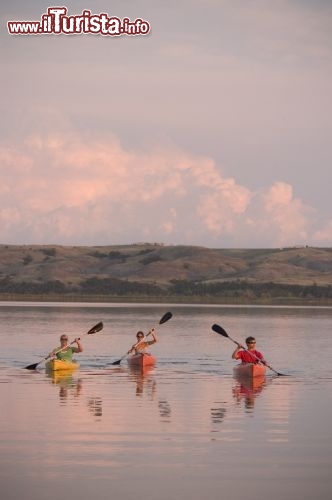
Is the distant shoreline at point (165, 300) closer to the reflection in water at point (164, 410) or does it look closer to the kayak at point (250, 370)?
the kayak at point (250, 370)

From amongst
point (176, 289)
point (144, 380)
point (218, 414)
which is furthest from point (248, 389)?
point (176, 289)

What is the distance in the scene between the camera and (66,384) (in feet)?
122

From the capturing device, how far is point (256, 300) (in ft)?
509

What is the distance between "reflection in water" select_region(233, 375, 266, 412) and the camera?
3197 cm

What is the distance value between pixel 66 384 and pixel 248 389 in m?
5.47

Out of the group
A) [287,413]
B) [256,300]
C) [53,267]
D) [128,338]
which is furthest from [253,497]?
[53,267]

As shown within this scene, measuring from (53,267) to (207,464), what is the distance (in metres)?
167

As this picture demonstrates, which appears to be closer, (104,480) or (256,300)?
(104,480)

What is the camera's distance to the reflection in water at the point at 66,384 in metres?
33.2

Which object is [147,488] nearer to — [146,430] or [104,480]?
[104,480]

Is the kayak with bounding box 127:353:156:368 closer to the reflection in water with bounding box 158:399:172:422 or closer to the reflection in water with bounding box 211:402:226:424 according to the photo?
the reflection in water with bounding box 158:399:172:422

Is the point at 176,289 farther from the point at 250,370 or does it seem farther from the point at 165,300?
the point at 250,370

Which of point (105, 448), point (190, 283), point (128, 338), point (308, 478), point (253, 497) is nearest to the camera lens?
point (253, 497)

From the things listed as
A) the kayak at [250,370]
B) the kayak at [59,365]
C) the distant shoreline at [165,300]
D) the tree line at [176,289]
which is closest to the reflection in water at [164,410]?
the kayak at [250,370]
